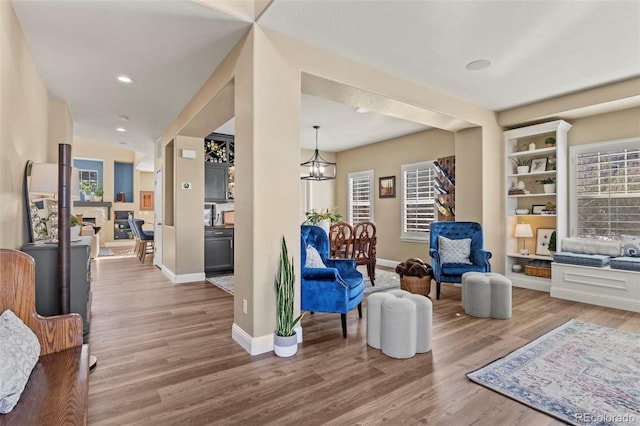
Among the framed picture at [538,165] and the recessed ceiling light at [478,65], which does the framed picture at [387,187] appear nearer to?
the framed picture at [538,165]

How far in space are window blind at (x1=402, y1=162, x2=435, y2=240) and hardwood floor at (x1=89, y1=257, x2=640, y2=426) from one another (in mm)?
2665

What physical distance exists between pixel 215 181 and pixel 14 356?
527 centimetres

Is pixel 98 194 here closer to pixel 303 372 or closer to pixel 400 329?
pixel 303 372

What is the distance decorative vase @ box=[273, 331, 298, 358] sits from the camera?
2658 millimetres

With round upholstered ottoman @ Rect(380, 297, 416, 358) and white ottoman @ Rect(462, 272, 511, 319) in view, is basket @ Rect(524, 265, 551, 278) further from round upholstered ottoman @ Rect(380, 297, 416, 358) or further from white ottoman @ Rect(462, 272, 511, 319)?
round upholstered ottoman @ Rect(380, 297, 416, 358)

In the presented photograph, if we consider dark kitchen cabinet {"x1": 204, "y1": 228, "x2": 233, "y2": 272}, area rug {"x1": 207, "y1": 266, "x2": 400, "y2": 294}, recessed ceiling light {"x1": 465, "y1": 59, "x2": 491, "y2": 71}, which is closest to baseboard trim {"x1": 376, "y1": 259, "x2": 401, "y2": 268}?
area rug {"x1": 207, "y1": 266, "x2": 400, "y2": 294}

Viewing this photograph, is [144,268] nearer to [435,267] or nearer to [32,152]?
[32,152]

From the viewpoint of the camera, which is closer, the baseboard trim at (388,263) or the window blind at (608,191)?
the window blind at (608,191)

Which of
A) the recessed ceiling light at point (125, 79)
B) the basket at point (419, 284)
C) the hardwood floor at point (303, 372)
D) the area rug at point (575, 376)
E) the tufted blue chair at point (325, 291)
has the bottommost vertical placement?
the hardwood floor at point (303, 372)

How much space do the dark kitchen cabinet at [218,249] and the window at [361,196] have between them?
3166mm

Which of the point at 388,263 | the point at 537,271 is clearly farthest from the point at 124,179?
the point at 537,271

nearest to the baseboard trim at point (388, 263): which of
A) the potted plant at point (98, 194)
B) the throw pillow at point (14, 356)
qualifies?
the throw pillow at point (14, 356)

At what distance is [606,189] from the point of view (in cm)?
449

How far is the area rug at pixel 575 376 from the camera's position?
193 centimetres
